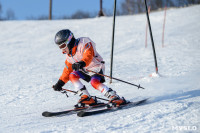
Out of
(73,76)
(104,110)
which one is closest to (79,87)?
(73,76)

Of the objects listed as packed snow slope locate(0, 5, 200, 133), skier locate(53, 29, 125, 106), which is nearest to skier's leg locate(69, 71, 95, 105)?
skier locate(53, 29, 125, 106)

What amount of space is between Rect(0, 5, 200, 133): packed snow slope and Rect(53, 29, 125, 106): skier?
481 millimetres

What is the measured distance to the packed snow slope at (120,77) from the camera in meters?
3.18

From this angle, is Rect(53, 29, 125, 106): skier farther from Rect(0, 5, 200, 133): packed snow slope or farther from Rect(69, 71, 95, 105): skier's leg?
Rect(0, 5, 200, 133): packed snow slope

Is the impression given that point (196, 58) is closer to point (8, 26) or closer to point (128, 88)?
point (128, 88)

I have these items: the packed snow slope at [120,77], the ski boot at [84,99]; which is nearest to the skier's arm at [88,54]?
the ski boot at [84,99]

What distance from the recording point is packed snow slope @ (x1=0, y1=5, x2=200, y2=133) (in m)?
3.18

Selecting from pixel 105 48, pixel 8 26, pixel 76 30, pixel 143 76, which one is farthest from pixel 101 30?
pixel 143 76

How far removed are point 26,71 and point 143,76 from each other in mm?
4188

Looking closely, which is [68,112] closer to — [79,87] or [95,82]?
[79,87]

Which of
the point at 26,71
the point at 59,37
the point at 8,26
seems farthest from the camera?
the point at 8,26

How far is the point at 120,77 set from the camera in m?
6.95

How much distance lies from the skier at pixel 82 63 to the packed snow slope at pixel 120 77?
48 cm

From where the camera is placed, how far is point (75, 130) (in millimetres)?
2963
